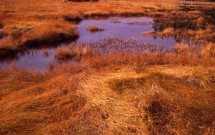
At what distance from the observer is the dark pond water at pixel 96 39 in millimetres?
13320

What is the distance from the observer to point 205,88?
8078 millimetres

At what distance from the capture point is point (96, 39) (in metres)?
18.7

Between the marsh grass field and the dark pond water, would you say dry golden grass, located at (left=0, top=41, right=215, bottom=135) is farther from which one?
the dark pond water

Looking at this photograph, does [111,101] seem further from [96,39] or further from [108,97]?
[96,39]

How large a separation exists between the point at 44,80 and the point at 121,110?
4.09 meters

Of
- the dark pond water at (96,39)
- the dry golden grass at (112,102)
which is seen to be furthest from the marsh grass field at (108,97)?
the dark pond water at (96,39)

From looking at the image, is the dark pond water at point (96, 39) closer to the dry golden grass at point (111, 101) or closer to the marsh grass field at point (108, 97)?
the marsh grass field at point (108, 97)

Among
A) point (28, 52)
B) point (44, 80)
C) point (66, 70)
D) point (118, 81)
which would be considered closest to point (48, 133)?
point (118, 81)

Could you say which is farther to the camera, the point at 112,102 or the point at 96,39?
the point at 96,39

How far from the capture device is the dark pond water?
1332 centimetres

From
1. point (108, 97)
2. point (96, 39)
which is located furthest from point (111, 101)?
point (96, 39)

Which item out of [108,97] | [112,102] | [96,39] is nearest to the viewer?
[112,102]

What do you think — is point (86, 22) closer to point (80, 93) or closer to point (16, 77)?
point (16, 77)

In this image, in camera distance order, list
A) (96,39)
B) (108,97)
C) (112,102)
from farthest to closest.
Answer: (96,39)
(108,97)
(112,102)
